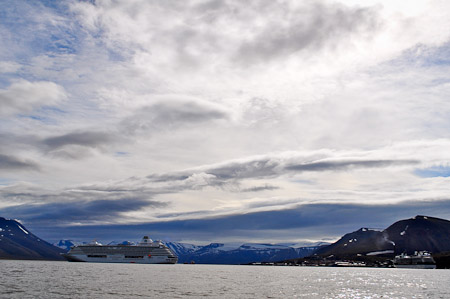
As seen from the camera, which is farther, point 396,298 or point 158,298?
point 396,298

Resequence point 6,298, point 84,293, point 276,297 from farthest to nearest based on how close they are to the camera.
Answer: point 276,297
point 84,293
point 6,298

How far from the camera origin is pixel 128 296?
3561 inches

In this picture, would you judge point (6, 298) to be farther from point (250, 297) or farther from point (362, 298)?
point (362, 298)

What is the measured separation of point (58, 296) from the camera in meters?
85.3

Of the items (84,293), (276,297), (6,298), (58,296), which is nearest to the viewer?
(6,298)

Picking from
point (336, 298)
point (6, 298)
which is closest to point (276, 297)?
point (336, 298)

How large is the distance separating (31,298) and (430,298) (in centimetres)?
9283

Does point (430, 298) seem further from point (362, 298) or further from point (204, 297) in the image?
point (204, 297)

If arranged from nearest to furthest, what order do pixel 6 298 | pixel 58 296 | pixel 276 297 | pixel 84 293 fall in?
pixel 6 298 < pixel 58 296 < pixel 84 293 < pixel 276 297

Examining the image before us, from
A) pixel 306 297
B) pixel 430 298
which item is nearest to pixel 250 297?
pixel 306 297

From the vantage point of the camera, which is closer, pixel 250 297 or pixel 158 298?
pixel 158 298

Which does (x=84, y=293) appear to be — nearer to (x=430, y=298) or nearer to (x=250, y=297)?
(x=250, y=297)

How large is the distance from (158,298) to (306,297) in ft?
121

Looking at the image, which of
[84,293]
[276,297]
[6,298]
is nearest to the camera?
[6,298]
